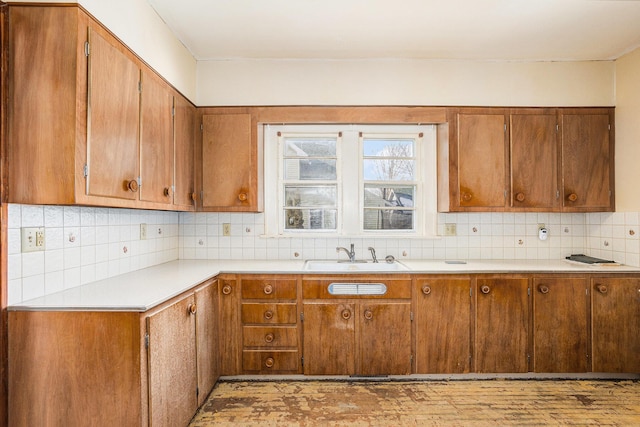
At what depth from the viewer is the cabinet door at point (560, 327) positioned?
269cm

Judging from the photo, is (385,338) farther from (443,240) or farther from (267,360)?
(443,240)

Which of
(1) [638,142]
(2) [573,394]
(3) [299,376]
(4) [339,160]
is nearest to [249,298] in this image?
(3) [299,376]

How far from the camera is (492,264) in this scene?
2.91 meters

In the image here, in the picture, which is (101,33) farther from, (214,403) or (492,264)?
(492,264)

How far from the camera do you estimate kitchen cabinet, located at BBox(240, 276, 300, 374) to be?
2670 mm

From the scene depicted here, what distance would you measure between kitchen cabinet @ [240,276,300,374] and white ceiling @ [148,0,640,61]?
1.78m

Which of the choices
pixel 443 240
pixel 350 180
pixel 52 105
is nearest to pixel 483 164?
pixel 443 240

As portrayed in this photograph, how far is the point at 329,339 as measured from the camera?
2.67 m

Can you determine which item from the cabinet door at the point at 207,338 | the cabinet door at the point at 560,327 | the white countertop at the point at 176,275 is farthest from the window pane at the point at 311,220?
the cabinet door at the point at 560,327

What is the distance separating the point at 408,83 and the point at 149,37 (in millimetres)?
1937

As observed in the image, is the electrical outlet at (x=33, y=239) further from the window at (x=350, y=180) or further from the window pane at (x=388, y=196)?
the window pane at (x=388, y=196)

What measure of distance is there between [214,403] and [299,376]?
2.03 feet

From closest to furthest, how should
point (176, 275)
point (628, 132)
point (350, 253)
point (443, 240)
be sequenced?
1. point (176, 275)
2. point (628, 132)
3. point (350, 253)
4. point (443, 240)

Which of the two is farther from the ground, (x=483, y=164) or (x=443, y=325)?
(x=483, y=164)
